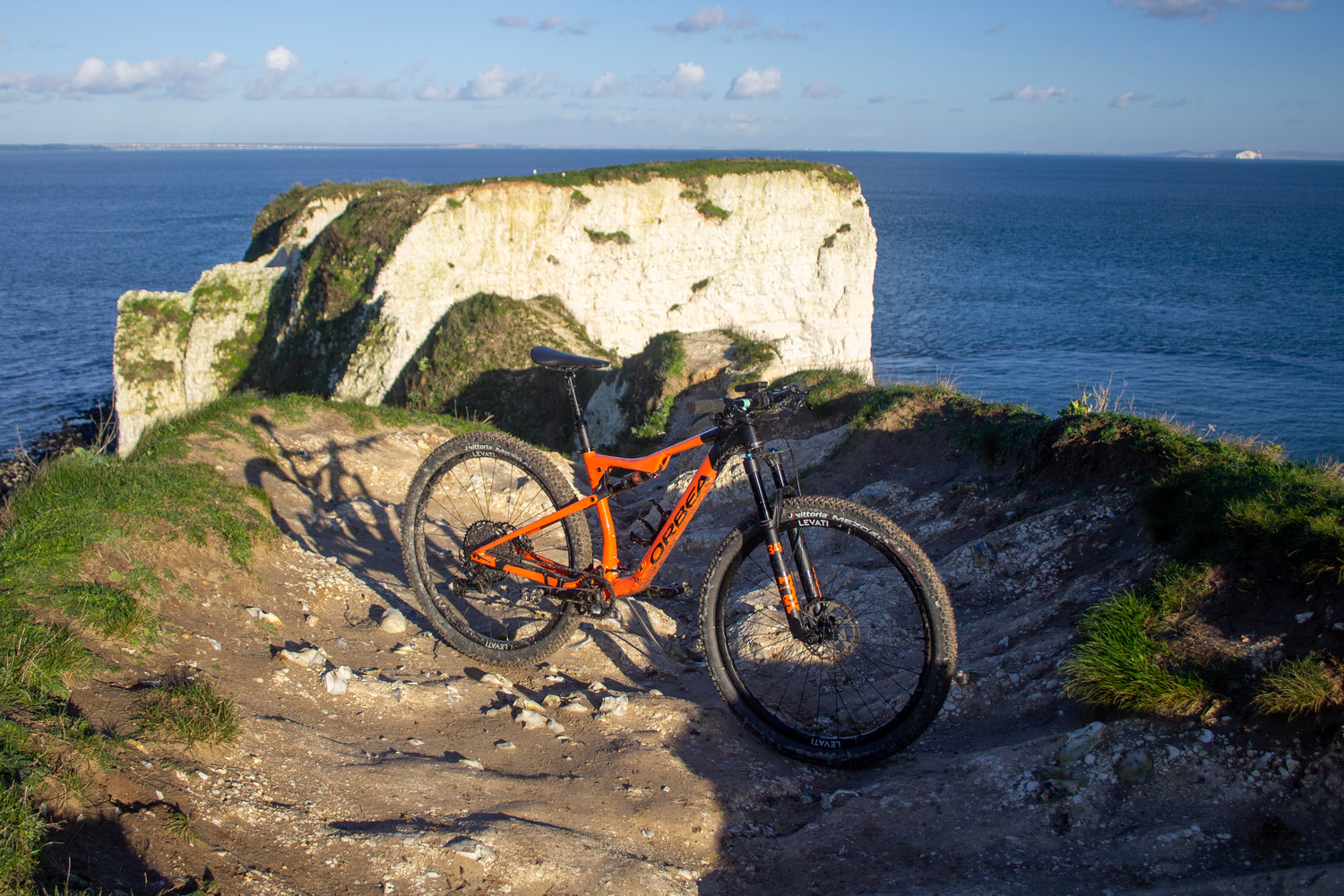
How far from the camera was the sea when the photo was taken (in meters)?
33.3

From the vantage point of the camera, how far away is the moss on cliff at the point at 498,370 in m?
21.8

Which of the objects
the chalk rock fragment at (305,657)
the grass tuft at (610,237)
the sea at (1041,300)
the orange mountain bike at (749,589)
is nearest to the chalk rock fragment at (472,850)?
the orange mountain bike at (749,589)

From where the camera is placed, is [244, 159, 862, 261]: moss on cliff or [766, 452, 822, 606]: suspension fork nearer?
[766, 452, 822, 606]: suspension fork

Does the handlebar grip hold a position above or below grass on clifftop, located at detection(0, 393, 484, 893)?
above

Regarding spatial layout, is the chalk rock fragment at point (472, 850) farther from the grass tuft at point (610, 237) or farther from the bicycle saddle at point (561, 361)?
the grass tuft at point (610, 237)

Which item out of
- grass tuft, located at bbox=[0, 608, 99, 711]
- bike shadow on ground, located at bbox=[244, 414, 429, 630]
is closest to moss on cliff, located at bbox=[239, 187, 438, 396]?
bike shadow on ground, located at bbox=[244, 414, 429, 630]

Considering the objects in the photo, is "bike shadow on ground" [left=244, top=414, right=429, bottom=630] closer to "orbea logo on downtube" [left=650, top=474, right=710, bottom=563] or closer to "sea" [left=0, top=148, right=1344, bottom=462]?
"orbea logo on downtube" [left=650, top=474, right=710, bottom=563]

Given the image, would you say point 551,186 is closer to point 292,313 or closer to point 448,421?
point 292,313

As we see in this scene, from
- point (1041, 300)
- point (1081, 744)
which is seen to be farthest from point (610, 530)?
point (1041, 300)

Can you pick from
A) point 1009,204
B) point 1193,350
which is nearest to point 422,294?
point 1193,350

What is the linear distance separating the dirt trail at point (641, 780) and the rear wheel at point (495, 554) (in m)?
0.21

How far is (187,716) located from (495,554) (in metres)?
2.03

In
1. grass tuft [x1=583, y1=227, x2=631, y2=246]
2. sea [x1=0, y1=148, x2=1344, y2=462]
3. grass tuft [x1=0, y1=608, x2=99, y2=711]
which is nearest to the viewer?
grass tuft [x1=0, y1=608, x2=99, y2=711]

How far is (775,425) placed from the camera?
10.9 meters
